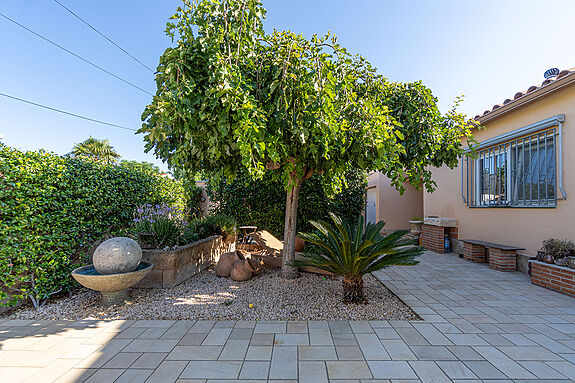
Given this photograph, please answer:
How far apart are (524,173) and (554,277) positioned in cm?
229

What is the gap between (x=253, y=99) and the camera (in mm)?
2688

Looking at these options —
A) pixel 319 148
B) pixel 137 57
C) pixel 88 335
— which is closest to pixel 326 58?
pixel 319 148

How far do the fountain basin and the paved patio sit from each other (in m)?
0.43

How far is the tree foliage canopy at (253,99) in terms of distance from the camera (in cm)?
257

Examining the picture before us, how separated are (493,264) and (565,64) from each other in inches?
169

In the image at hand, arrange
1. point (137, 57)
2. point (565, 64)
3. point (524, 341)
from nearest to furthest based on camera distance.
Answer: point (524, 341), point (565, 64), point (137, 57)

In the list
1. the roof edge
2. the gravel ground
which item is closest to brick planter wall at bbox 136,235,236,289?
the gravel ground

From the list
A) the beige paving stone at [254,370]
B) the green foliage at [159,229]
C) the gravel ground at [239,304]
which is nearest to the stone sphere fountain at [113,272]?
the gravel ground at [239,304]

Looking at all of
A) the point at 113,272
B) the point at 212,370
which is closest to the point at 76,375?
the point at 212,370

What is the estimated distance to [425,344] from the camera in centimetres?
242

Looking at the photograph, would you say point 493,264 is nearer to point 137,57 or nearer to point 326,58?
point 326,58

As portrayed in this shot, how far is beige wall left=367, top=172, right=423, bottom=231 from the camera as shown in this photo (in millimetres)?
10922

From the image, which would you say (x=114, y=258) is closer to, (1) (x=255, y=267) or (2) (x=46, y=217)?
(2) (x=46, y=217)

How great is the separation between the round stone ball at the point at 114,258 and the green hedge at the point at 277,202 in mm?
3367
